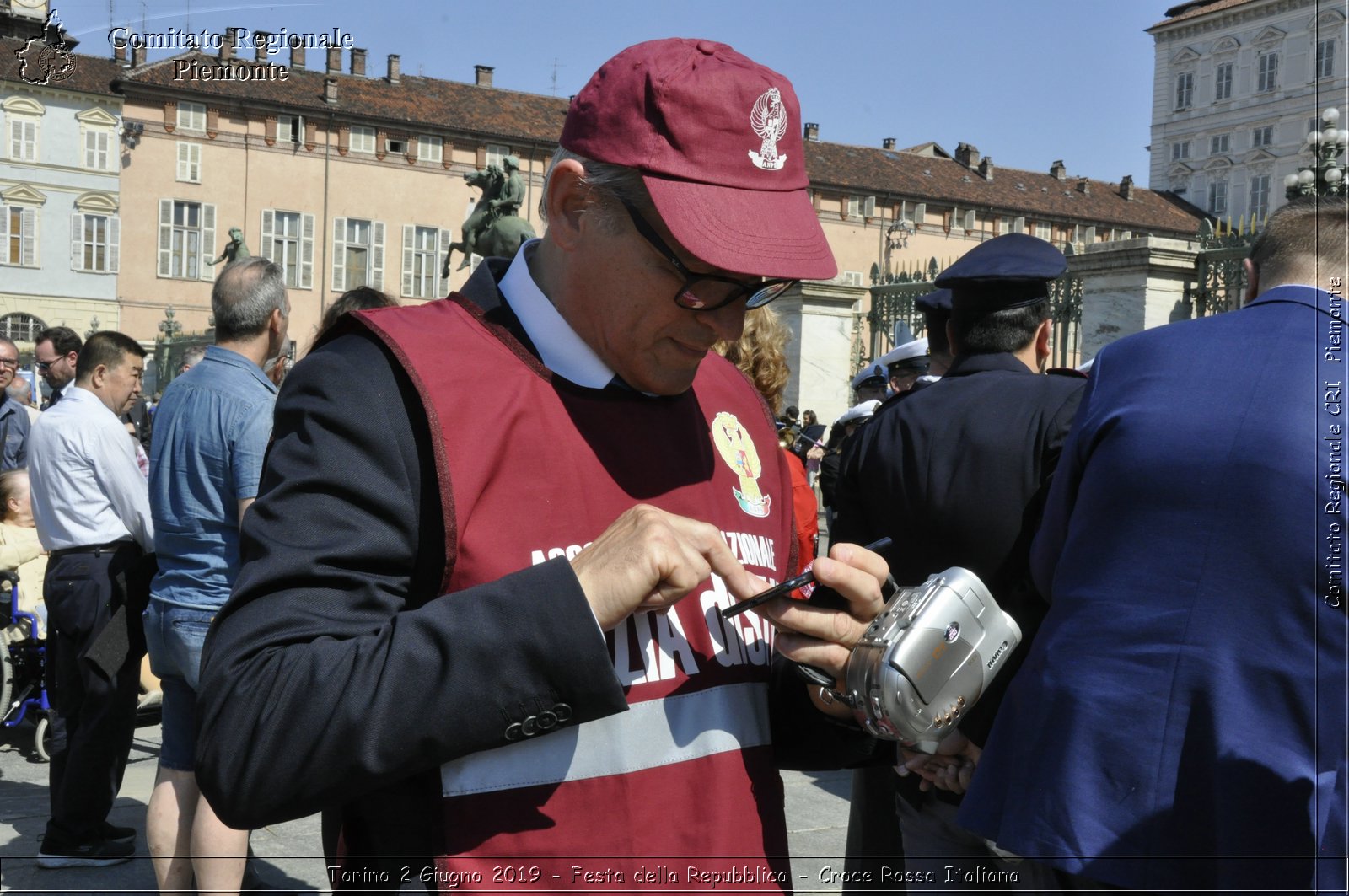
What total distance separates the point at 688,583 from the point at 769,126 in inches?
21.1

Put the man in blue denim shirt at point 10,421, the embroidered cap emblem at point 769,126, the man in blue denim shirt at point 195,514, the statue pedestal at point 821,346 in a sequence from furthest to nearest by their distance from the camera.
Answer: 1. the statue pedestal at point 821,346
2. the man in blue denim shirt at point 10,421
3. the man in blue denim shirt at point 195,514
4. the embroidered cap emblem at point 769,126

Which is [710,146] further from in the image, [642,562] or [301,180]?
[301,180]

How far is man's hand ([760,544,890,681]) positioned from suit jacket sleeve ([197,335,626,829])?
25 cm

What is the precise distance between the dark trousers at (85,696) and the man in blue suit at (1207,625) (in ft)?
11.7

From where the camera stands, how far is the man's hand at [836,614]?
4.46 ft

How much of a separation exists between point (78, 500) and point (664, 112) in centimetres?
413

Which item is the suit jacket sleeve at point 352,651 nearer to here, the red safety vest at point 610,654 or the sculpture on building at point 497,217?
the red safety vest at point 610,654

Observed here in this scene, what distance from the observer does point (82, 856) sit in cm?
452

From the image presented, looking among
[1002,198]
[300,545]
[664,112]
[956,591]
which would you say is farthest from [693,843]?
[1002,198]

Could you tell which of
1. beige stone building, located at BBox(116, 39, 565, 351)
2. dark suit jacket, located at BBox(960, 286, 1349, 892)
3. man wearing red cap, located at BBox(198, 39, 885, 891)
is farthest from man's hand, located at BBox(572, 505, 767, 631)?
beige stone building, located at BBox(116, 39, 565, 351)

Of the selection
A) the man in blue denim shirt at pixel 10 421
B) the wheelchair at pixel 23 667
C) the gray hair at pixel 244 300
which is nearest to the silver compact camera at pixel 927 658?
the gray hair at pixel 244 300

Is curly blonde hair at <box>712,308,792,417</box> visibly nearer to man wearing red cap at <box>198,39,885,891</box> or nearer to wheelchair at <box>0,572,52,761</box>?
man wearing red cap at <box>198,39,885,891</box>

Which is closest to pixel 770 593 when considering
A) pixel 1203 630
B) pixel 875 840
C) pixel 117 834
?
pixel 1203 630

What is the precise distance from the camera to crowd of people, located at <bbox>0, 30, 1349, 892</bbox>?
119 centimetres
